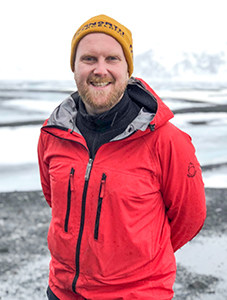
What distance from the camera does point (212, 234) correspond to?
4242mm

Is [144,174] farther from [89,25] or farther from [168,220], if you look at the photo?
[89,25]

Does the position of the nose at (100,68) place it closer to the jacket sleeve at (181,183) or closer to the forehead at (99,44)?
the forehead at (99,44)

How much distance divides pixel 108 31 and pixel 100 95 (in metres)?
0.35

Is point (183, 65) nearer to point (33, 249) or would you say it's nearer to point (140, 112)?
point (33, 249)

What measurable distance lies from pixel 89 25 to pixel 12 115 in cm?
1059

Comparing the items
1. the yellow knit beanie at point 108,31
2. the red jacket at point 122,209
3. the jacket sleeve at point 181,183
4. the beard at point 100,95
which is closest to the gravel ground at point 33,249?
the jacket sleeve at point 181,183

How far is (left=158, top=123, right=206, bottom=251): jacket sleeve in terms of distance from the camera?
185 cm

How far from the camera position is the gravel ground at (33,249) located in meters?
3.26

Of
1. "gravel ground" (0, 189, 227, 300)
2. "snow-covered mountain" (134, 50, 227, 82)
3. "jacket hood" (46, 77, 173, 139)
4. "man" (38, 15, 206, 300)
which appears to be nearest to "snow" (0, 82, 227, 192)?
"gravel ground" (0, 189, 227, 300)

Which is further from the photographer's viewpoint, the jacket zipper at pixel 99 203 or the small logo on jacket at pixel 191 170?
the small logo on jacket at pixel 191 170

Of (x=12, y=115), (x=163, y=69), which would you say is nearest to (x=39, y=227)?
(x=12, y=115)

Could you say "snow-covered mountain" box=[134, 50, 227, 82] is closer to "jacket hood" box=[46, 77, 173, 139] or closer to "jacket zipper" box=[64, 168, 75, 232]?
"jacket hood" box=[46, 77, 173, 139]

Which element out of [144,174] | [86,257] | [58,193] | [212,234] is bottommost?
[212,234]

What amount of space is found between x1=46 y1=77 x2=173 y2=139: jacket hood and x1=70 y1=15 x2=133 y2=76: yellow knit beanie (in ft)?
0.49
